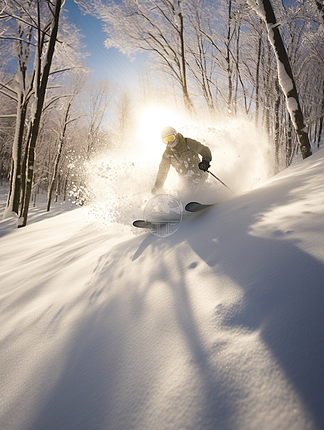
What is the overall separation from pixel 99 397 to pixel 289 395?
2.20 ft

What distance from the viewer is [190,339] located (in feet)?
2.84

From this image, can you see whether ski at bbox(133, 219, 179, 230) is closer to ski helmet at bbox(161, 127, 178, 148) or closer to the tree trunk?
ski helmet at bbox(161, 127, 178, 148)

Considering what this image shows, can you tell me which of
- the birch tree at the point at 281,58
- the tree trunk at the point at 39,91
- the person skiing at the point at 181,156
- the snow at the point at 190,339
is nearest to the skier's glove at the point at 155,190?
the person skiing at the point at 181,156

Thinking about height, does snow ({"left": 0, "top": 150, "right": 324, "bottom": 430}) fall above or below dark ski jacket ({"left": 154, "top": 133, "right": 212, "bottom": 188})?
below

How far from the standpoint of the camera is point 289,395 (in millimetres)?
572

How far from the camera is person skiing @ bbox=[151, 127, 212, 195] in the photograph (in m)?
3.28

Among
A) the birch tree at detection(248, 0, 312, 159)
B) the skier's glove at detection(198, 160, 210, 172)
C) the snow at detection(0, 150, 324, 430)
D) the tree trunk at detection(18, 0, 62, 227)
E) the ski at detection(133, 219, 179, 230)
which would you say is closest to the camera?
the snow at detection(0, 150, 324, 430)

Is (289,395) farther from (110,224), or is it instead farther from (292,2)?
(292,2)

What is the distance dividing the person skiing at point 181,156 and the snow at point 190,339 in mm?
1849

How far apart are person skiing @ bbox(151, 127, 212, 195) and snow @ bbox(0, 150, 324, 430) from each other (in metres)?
1.85

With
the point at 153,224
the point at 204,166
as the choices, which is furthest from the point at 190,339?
the point at 204,166

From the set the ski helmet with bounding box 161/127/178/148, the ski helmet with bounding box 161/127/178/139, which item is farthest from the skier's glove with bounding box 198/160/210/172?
the ski helmet with bounding box 161/127/178/139

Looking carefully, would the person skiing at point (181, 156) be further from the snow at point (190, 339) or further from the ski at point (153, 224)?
the snow at point (190, 339)

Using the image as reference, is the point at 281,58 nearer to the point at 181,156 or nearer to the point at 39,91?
the point at 181,156
